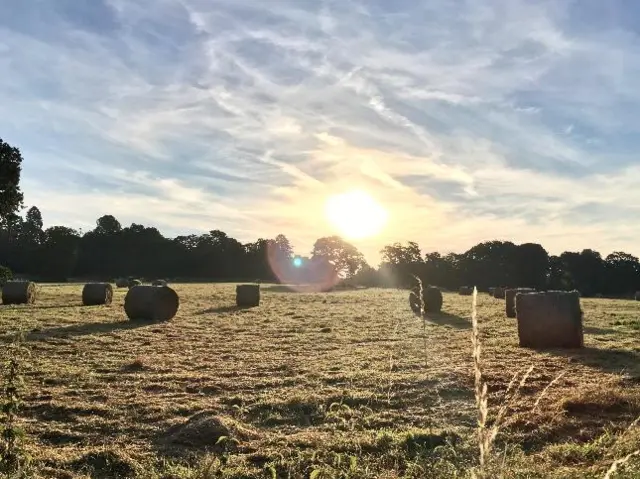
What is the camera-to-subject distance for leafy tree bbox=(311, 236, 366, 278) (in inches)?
5113

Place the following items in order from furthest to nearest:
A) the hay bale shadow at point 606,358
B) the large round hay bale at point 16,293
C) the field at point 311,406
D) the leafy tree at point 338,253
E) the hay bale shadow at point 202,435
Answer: the leafy tree at point 338,253, the large round hay bale at point 16,293, the hay bale shadow at point 606,358, the hay bale shadow at point 202,435, the field at point 311,406

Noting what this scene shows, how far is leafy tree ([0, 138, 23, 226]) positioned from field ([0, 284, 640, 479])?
16050mm

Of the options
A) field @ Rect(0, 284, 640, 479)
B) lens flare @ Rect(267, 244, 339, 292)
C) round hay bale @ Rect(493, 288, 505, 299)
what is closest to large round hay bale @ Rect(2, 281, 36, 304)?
field @ Rect(0, 284, 640, 479)

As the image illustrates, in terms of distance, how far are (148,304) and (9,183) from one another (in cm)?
1502

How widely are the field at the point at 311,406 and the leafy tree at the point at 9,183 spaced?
52.7 feet

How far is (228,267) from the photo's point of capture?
3597 inches

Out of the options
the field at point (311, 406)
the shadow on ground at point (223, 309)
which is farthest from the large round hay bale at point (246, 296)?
the field at point (311, 406)

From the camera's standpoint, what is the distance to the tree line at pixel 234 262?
264 ft

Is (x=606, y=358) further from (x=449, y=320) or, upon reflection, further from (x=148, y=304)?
(x=148, y=304)

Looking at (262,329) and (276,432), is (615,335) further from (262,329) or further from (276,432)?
(276,432)

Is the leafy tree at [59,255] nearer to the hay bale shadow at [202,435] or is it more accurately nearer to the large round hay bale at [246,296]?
the large round hay bale at [246,296]

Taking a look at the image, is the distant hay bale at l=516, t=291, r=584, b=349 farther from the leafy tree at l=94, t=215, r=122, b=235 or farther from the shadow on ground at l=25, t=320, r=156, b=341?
the leafy tree at l=94, t=215, r=122, b=235

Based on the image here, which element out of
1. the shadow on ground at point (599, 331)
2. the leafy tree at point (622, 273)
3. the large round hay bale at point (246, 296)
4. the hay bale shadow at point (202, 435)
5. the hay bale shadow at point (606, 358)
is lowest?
the hay bale shadow at point (202, 435)

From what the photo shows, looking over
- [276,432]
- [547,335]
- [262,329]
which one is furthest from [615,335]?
[276,432]
